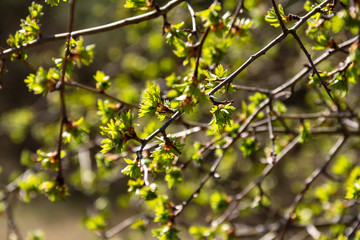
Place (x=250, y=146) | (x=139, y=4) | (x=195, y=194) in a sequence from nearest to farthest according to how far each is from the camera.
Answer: (x=139, y=4)
(x=195, y=194)
(x=250, y=146)

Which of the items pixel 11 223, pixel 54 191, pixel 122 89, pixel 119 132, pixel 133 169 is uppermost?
pixel 122 89

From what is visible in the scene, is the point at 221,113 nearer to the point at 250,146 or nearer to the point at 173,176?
the point at 173,176

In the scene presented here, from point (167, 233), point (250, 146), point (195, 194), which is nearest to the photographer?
point (167, 233)

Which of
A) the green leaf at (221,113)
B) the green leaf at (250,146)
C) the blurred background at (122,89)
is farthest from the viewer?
the blurred background at (122,89)

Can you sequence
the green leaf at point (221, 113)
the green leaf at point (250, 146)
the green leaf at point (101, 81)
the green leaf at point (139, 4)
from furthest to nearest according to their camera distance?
1. the green leaf at point (250, 146)
2. the green leaf at point (101, 81)
3. the green leaf at point (139, 4)
4. the green leaf at point (221, 113)

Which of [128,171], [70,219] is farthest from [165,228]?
[70,219]

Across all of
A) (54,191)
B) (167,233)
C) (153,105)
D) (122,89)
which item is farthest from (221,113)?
(122,89)

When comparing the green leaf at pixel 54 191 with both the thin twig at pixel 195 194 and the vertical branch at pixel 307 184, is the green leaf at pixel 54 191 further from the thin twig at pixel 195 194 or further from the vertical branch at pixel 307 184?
the vertical branch at pixel 307 184

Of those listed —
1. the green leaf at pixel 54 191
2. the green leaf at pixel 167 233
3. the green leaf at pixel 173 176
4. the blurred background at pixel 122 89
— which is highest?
the blurred background at pixel 122 89

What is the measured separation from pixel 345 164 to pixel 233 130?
111 centimetres

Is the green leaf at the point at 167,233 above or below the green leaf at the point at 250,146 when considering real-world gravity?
below

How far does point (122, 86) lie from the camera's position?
3.48 metres

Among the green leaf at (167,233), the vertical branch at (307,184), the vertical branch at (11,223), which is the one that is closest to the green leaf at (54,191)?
the green leaf at (167,233)

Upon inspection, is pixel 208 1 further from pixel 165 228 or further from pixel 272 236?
pixel 165 228
